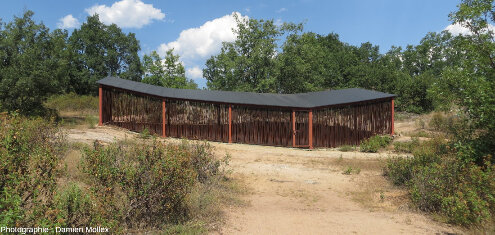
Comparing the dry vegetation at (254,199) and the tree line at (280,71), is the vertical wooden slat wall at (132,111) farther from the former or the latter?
the tree line at (280,71)

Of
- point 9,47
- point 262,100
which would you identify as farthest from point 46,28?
point 262,100

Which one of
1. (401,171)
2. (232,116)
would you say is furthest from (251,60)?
(401,171)

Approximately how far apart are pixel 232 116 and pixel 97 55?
35557mm

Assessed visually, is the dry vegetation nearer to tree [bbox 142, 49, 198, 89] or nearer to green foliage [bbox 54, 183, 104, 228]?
green foliage [bbox 54, 183, 104, 228]

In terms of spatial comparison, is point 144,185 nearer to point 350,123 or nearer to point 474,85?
point 474,85

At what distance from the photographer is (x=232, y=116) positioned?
18.5 m

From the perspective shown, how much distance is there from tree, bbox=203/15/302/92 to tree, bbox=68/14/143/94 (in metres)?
21.7

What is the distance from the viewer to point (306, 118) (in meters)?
18.0

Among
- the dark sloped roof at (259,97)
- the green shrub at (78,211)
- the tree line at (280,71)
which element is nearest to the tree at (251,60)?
the tree line at (280,71)

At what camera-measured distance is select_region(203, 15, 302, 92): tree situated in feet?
97.0

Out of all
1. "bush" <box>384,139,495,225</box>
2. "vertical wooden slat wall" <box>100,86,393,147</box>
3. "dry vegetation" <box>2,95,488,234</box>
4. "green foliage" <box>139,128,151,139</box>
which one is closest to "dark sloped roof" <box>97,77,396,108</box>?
"vertical wooden slat wall" <box>100,86,393,147</box>

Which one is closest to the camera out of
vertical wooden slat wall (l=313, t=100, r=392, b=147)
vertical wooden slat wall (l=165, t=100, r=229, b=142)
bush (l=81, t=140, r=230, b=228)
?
bush (l=81, t=140, r=230, b=228)

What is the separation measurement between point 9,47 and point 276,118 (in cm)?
1623

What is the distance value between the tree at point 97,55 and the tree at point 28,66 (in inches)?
932
